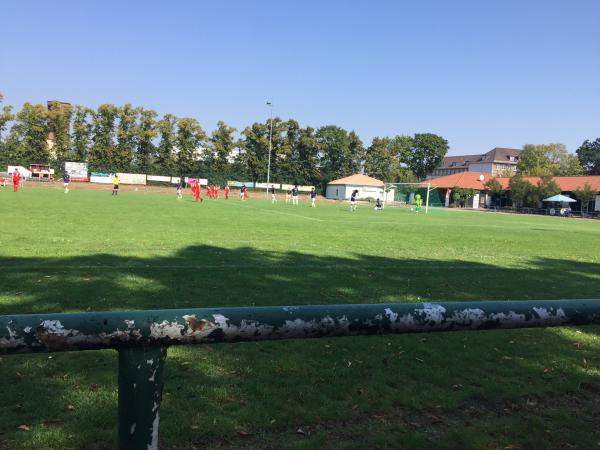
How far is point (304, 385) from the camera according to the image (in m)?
4.32

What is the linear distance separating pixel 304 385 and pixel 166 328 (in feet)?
10.5

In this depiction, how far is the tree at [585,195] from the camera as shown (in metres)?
68.1

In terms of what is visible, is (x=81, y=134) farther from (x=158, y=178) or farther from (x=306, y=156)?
(x=306, y=156)

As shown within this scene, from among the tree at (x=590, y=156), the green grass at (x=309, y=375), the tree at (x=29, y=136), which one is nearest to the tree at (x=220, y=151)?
the tree at (x=29, y=136)

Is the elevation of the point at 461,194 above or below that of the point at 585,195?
below

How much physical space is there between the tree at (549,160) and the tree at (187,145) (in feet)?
219

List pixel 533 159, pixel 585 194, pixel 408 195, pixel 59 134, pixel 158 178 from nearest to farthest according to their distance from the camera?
pixel 585 194 → pixel 59 134 → pixel 408 195 → pixel 158 178 → pixel 533 159

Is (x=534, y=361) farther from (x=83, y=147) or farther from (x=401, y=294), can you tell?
(x=83, y=147)

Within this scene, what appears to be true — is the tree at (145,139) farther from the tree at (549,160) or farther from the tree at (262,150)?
the tree at (549,160)

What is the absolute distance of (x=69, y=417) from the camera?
3541 mm

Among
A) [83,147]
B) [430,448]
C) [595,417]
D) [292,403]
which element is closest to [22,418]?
[292,403]

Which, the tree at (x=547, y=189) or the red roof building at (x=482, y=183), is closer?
the tree at (x=547, y=189)

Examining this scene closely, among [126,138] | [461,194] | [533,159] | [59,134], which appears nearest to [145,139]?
[126,138]

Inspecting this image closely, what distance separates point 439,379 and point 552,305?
122 inches
